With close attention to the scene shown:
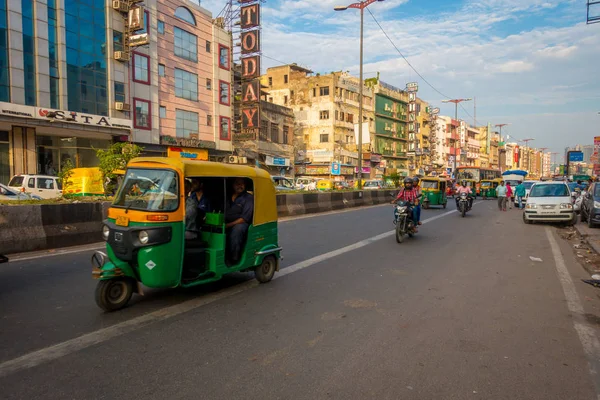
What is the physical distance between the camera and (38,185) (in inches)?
729

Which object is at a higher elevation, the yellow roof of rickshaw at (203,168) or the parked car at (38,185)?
the yellow roof of rickshaw at (203,168)

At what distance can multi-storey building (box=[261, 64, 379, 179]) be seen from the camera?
5781 cm

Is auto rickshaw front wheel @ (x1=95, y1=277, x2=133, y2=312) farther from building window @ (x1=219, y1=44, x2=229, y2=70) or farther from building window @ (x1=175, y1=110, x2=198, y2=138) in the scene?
building window @ (x1=219, y1=44, x2=229, y2=70)

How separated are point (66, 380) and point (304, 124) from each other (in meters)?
57.6

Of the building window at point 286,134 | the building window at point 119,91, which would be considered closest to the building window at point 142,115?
the building window at point 119,91

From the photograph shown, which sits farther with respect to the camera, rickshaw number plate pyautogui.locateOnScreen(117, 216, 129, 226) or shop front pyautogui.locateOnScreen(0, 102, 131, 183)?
shop front pyautogui.locateOnScreen(0, 102, 131, 183)

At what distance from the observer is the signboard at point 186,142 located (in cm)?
3284

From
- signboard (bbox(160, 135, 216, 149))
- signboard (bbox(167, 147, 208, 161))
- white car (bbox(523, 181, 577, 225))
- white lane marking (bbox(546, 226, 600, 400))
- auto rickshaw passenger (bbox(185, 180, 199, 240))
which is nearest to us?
white lane marking (bbox(546, 226, 600, 400))

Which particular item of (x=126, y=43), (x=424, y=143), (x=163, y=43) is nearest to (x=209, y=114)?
(x=163, y=43)

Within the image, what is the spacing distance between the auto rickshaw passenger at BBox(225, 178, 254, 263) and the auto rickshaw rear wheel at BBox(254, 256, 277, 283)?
0.53 m

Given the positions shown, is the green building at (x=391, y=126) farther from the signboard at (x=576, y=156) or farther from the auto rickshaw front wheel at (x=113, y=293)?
the auto rickshaw front wheel at (x=113, y=293)

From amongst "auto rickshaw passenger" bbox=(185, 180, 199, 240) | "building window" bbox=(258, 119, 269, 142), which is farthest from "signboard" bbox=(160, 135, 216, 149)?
"auto rickshaw passenger" bbox=(185, 180, 199, 240)

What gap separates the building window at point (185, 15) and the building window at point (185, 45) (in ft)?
3.27

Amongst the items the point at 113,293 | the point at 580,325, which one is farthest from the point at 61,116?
the point at 580,325
